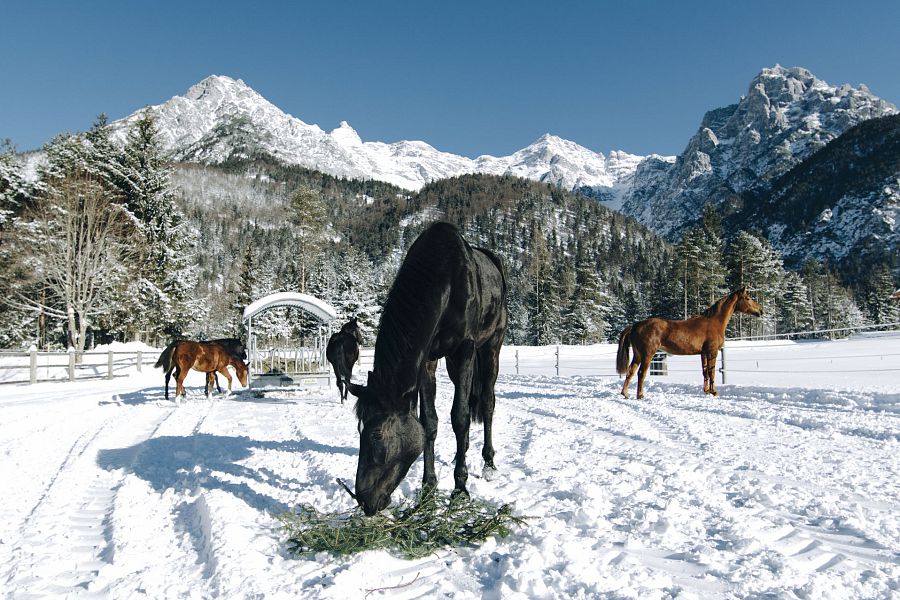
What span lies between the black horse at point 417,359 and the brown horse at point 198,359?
916 centimetres

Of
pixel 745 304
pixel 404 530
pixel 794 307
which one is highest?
pixel 794 307

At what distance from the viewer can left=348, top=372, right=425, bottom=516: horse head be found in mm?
2668

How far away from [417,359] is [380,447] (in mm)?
547

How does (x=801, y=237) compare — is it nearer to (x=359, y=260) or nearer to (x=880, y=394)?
(x=359, y=260)

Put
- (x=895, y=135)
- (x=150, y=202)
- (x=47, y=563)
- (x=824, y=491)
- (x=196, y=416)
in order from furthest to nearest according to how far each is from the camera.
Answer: (x=895, y=135), (x=150, y=202), (x=196, y=416), (x=824, y=491), (x=47, y=563)

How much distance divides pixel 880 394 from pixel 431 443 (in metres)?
9.00

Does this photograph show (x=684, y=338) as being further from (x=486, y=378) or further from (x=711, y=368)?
(x=486, y=378)

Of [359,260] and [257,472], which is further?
[359,260]

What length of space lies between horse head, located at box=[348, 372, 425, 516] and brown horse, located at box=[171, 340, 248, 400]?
9.48 metres

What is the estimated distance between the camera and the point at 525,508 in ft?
10.8

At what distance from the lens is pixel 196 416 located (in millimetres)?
8750

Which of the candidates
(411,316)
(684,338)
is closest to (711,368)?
(684,338)

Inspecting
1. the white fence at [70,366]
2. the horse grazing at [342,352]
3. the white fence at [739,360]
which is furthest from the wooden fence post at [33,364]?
the horse grazing at [342,352]

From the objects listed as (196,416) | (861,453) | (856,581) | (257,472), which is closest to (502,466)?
(257,472)
